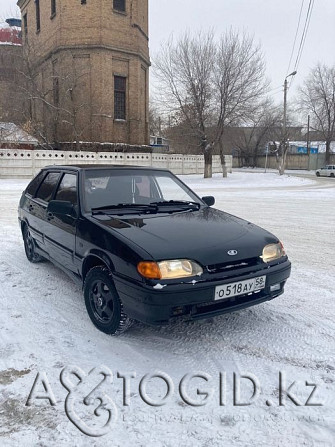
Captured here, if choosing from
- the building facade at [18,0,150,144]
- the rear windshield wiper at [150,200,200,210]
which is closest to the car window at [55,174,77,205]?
the rear windshield wiper at [150,200,200,210]

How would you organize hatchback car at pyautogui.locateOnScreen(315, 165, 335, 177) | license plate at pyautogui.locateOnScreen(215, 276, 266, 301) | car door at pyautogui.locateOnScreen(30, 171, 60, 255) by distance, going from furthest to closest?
hatchback car at pyautogui.locateOnScreen(315, 165, 335, 177) → car door at pyautogui.locateOnScreen(30, 171, 60, 255) → license plate at pyautogui.locateOnScreen(215, 276, 266, 301)

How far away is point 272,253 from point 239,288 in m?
0.64

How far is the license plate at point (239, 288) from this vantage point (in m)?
3.04

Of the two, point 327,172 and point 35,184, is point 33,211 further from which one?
point 327,172

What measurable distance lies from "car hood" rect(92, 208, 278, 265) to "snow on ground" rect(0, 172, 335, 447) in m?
0.81

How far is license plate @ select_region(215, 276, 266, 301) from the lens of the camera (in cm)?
304

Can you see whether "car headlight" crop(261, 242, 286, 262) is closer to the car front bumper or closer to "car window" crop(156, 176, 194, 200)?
the car front bumper

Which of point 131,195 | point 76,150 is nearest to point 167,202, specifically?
point 131,195

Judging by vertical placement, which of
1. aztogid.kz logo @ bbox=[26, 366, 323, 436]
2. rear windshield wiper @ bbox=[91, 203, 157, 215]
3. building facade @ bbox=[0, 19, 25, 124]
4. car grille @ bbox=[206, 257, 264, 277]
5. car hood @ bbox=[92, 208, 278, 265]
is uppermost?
building facade @ bbox=[0, 19, 25, 124]

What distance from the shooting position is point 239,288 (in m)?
3.14

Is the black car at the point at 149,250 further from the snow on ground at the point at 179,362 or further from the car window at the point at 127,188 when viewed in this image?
the snow on ground at the point at 179,362

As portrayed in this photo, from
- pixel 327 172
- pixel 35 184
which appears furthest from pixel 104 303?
pixel 327 172

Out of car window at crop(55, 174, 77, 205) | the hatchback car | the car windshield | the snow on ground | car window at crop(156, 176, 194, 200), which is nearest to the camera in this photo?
the snow on ground

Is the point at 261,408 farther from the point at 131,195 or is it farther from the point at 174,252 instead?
the point at 131,195
